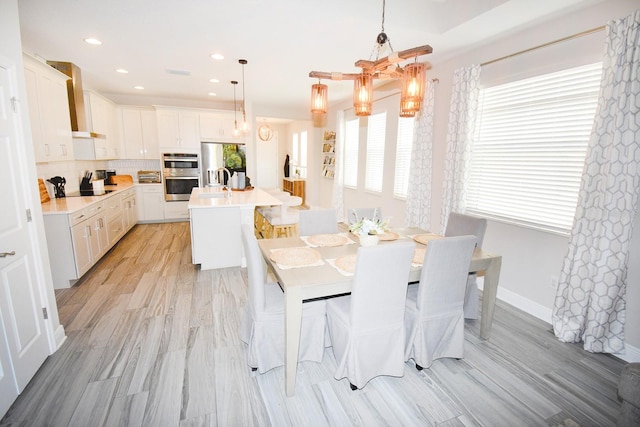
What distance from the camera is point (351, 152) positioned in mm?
6199

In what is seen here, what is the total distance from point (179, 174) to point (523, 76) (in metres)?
5.99

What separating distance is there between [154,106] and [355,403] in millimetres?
6385

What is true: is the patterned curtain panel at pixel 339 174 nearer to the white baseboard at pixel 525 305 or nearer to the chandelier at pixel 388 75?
the white baseboard at pixel 525 305

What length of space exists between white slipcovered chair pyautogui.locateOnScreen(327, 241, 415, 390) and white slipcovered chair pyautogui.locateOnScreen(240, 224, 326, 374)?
0.16 metres

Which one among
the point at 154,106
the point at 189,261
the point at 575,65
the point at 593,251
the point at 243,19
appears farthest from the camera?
the point at 154,106

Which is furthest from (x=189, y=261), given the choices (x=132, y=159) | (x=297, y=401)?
(x=132, y=159)

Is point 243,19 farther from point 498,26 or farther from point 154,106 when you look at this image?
point 154,106

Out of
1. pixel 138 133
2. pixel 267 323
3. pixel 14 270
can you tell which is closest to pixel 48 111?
pixel 14 270

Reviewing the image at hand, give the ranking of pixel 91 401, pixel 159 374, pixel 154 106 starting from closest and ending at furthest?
pixel 91 401 → pixel 159 374 → pixel 154 106

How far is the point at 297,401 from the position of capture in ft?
5.90

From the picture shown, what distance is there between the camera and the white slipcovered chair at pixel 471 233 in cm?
258

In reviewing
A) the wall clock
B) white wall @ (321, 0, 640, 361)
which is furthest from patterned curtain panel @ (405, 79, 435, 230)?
the wall clock

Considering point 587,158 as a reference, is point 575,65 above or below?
above

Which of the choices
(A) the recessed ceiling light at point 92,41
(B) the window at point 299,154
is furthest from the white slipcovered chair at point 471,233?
(B) the window at point 299,154
